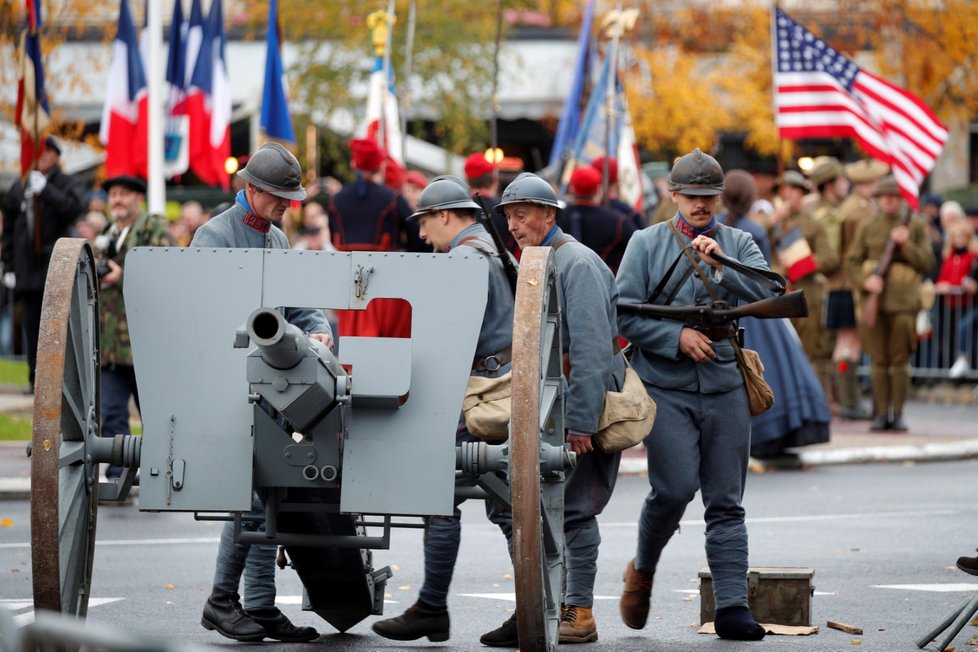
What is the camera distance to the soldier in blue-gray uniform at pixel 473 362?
725cm

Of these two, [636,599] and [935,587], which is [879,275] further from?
[636,599]

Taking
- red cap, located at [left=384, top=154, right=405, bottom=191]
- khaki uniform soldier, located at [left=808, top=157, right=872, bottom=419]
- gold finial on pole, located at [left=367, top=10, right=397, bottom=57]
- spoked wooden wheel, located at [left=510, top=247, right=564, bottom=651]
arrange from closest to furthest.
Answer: spoked wooden wheel, located at [left=510, top=247, right=564, bottom=651] → red cap, located at [left=384, top=154, right=405, bottom=191] → khaki uniform soldier, located at [left=808, top=157, right=872, bottom=419] → gold finial on pole, located at [left=367, top=10, right=397, bottom=57]

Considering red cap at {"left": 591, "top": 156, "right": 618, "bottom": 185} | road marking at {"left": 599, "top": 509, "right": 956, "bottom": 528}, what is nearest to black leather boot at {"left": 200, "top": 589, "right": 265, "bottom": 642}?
road marking at {"left": 599, "top": 509, "right": 956, "bottom": 528}

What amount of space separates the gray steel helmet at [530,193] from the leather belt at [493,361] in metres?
0.58

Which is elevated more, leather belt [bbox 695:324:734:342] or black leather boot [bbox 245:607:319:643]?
leather belt [bbox 695:324:734:342]

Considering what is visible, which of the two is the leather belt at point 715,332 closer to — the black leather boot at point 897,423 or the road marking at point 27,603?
the road marking at point 27,603

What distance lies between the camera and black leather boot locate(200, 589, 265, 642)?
7.18 metres

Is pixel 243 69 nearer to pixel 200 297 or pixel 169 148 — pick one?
pixel 169 148

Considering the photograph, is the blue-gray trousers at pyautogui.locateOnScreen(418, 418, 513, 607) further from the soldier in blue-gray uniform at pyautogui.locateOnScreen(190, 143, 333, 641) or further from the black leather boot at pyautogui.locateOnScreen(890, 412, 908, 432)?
the black leather boot at pyautogui.locateOnScreen(890, 412, 908, 432)

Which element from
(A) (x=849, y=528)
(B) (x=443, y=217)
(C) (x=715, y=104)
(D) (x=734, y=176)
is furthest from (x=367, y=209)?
(C) (x=715, y=104)

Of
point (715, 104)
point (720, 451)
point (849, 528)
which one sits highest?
point (715, 104)

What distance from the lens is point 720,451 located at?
7.44 meters

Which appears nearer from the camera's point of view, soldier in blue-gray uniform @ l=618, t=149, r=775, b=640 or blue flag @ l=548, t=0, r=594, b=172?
soldier in blue-gray uniform @ l=618, t=149, r=775, b=640

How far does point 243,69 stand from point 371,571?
93.8 ft
